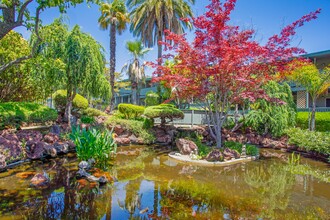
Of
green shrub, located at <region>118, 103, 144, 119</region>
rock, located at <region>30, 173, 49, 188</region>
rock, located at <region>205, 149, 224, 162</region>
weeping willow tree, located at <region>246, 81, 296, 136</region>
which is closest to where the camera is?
rock, located at <region>30, 173, 49, 188</region>

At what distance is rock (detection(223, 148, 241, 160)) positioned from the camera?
9.70 m

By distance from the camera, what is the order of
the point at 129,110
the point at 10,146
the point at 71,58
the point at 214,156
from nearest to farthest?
the point at 10,146, the point at 214,156, the point at 71,58, the point at 129,110

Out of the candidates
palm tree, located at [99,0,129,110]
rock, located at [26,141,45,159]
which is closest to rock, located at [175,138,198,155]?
rock, located at [26,141,45,159]

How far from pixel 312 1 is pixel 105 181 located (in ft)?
41.4

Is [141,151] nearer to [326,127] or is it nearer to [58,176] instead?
[58,176]

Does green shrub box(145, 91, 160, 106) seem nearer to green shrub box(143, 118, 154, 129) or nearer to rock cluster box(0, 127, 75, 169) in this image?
green shrub box(143, 118, 154, 129)

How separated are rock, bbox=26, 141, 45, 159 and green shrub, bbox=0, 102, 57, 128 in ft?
5.68

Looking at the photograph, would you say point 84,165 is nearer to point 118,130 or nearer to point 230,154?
point 230,154

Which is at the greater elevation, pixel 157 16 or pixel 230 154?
pixel 157 16

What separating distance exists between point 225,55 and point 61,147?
25.3ft

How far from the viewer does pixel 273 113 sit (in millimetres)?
13672

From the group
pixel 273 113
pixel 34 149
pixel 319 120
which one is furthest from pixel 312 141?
pixel 34 149

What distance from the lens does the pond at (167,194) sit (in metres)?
4.68

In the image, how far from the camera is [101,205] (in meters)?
5.00
